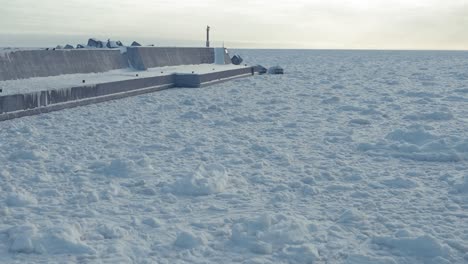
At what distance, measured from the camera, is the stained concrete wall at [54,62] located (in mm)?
12852

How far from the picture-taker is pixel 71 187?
19.0 feet

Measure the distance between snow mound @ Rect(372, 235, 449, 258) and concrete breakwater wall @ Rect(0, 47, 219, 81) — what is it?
10589 millimetres

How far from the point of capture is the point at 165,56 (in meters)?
21.3

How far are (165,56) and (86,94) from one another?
846 cm

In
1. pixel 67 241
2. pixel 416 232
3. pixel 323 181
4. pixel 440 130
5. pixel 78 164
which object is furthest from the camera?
pixel 440 130

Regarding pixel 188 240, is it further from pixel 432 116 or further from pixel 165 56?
pixel 165 56

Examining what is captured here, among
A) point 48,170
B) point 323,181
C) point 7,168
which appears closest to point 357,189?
point 323,181

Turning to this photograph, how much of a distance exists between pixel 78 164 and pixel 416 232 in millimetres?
4210

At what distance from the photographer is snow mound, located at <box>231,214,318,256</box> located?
13.6ft

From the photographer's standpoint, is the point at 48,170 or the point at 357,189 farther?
the point at 48,170

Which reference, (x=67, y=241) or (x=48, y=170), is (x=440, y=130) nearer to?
(x=48, y=170)

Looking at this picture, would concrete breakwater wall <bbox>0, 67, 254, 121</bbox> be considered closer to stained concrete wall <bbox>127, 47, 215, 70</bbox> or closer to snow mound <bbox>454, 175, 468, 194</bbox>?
stained concrete wall <bbox>127, 47, 215, 70</bbox>

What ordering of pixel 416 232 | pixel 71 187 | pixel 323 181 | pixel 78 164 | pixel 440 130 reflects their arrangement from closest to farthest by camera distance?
pixel 416 232, pixel 71 187, pixel 323 181, pixel 78 164, pixel 440 130

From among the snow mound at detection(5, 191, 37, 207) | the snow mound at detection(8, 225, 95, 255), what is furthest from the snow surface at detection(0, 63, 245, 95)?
the snow mound at detection(8, 225, 95, 255)
